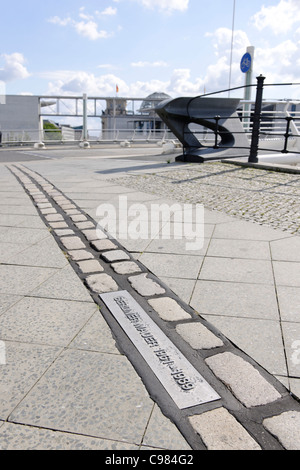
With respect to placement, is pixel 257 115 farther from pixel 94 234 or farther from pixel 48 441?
pixel 48 441

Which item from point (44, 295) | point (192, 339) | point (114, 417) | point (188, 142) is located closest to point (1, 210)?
point (44, 295)

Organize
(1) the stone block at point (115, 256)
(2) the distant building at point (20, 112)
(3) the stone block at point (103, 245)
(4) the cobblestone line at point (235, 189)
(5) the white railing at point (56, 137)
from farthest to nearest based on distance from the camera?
1. (2) the distant building at point (20, 112)
2. (5) the white railing at point (56, 137)
3. (4) the cobblestone line at point (235, 189)
4. (3) the stone block at point (103, 245)
5. (1) the stone block at point (115, 256)

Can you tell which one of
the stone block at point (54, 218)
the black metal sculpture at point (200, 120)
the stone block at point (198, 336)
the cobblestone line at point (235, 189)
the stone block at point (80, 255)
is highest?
the black metal sculpture at point (200, 120)

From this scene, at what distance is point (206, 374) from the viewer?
1977 mm

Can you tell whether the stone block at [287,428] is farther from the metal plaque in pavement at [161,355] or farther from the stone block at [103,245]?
the stone block at [103,245]

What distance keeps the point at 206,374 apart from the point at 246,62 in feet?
81.9

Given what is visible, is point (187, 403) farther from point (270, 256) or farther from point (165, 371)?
point (270, 256)

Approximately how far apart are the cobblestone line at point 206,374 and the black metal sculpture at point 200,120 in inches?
308

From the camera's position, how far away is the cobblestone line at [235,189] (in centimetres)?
521

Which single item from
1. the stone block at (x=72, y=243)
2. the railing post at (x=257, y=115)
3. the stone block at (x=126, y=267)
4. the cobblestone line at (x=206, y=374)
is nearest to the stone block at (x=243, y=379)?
the cobblestone line at (x=206, y=374)

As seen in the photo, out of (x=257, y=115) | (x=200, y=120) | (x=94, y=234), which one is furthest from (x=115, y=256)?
(x=200, y=120)

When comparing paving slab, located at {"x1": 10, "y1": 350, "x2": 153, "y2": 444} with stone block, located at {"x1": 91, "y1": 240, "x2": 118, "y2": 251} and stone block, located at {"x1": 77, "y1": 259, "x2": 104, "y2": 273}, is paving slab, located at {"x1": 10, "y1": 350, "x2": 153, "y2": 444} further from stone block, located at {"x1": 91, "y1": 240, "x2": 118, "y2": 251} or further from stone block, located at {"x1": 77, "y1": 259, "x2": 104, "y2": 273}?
stone block, located at {"x1": 91, "y1": 240, "x2": 118, "y2": 251}

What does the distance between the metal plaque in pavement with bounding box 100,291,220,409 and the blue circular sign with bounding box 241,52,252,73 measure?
24061 mm

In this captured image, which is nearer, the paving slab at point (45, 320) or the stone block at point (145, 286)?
the paving slab at point (45, 320)
